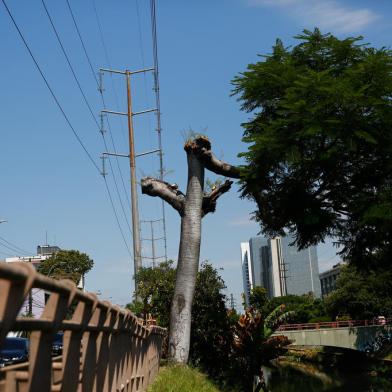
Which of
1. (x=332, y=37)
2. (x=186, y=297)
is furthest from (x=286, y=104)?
(x=186, y=297)

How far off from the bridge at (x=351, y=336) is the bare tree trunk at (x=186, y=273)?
114 ft

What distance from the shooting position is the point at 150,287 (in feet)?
81.6

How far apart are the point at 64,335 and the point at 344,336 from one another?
54.0 m

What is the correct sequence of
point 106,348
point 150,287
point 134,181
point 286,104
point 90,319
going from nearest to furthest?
point 90,319, point 106,348, point 286,104, point 150,287, point 134,181

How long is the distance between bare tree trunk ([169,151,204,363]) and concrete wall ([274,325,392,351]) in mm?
35966

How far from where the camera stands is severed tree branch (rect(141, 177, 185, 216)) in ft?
65.5

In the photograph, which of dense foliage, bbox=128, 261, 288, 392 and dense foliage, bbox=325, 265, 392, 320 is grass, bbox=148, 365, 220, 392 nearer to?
dense foliage, bbox=128, 261, 288, 392

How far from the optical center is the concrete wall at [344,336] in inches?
2076

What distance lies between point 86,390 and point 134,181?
1050 inches

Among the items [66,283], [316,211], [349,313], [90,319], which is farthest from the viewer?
[349,313]

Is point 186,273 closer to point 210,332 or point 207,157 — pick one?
point 207,157

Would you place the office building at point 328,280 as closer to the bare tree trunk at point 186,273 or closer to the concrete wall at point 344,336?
the concrete wall at point 344,336

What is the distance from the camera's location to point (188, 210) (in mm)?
19391

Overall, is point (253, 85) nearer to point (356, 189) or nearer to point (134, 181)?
point (356, 189)
